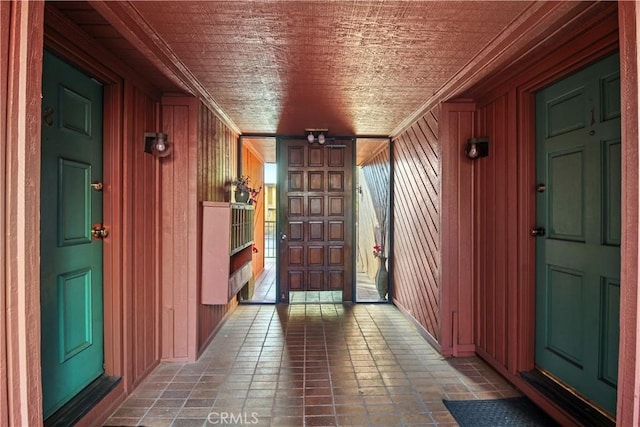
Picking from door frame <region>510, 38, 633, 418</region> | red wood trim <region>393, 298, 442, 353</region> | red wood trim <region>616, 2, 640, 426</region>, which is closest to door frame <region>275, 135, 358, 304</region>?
red wood trim <region>393, 298, 442, 353</region>

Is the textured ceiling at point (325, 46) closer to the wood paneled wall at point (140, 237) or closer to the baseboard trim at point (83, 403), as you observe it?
the wood paneled wall at point (140, 237)

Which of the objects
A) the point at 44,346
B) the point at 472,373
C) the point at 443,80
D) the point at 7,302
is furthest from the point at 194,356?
the point at 443,80

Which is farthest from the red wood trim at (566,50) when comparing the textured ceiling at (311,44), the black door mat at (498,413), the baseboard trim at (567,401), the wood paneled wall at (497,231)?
the black door mat at (498,413)

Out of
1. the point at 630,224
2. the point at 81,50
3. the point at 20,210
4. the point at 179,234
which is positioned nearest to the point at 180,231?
the point at 179,234

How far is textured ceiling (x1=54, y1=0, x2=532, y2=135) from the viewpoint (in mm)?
1644

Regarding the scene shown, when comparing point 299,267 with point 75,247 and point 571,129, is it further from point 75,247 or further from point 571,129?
point 571,129

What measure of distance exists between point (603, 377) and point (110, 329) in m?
2.88

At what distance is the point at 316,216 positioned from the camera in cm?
466

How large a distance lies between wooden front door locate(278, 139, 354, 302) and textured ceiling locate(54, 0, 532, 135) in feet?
4.92

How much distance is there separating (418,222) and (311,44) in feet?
7.06

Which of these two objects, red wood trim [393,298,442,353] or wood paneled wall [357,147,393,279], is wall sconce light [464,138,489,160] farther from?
wood paneled wall [357,147,393,279]

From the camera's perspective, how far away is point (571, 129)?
6.51 feet

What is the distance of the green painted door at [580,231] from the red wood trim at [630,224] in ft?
Answer: 2.12

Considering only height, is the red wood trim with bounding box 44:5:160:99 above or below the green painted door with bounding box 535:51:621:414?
above
